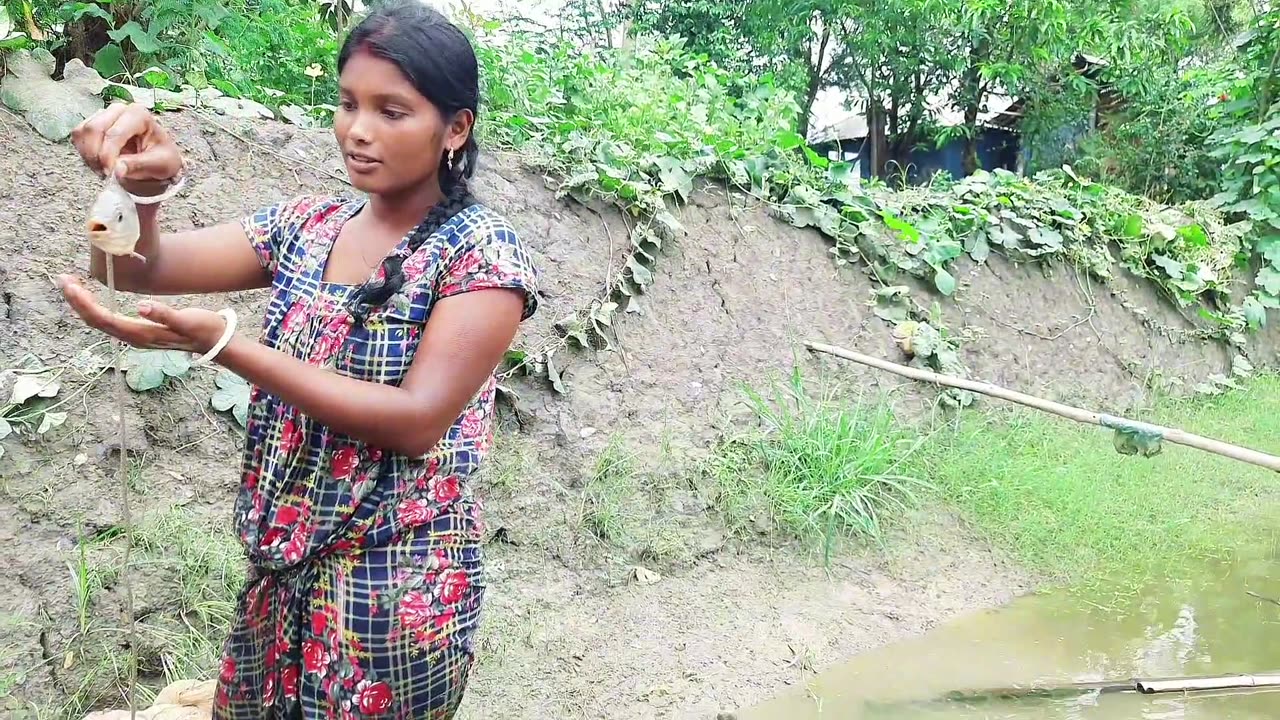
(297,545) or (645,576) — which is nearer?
(297,545)

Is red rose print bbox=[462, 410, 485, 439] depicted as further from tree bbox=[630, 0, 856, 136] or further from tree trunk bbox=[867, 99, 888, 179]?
tree trunk bbox=[867, 99, 888, 179]

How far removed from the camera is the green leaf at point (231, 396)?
2.79 metres

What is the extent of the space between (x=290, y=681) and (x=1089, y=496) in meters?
3.69

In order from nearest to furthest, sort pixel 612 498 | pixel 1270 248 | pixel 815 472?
pixel 612 498, pixel 815 472, pixel 1270 248

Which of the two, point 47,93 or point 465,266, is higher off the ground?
point 47,93

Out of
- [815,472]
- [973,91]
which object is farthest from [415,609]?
[973,91]

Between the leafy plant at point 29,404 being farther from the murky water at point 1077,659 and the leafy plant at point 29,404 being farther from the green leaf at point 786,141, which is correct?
the green leaf at point 786,141

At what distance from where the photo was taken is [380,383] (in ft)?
3.87

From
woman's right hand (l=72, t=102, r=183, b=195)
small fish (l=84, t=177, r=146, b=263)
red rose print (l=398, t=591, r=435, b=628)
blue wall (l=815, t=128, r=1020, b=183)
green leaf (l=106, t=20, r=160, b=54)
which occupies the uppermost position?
blue wall (l=815, t=128, r=1020, b=183)

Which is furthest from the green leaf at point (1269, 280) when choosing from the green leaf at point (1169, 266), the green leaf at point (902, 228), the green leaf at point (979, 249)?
the green leaf at point (902, 228)

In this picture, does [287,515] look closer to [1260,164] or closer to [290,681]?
[290,681]

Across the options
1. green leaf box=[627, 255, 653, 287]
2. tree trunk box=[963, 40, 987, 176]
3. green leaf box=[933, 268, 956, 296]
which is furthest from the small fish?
tree trunk box=[963, 40, 987, 176]

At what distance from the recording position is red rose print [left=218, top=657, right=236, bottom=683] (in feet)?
4.43

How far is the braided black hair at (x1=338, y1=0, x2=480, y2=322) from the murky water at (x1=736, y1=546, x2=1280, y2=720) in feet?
6.03
